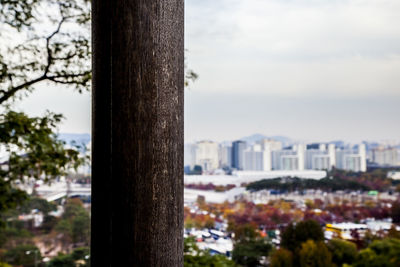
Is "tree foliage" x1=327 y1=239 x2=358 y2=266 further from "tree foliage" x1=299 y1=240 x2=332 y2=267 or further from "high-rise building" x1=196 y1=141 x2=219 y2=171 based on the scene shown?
"high-rise building" x1=196 y1=141 x2=219 y2=171

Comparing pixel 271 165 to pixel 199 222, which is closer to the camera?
pixel 199 222

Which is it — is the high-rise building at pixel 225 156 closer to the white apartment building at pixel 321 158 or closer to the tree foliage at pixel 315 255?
the white apartment building at pixel 321 158

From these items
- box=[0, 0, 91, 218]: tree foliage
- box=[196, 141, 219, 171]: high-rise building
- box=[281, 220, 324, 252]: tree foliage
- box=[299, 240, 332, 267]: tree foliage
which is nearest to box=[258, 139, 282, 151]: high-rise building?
box=[196, 141, 219, 171]: high-rise building

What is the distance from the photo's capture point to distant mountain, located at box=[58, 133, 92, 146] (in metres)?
2.90

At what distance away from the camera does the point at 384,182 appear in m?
5.22

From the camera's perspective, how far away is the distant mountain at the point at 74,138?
290cm

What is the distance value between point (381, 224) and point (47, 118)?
4.32m

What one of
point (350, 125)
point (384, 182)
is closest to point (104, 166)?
point (384, 182)

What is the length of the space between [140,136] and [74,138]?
2714 mm

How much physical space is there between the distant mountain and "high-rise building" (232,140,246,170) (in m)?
2.65

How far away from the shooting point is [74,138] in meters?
3.04

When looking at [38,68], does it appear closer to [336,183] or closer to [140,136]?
[140,136]

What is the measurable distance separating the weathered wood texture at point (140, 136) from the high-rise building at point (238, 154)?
496 cm

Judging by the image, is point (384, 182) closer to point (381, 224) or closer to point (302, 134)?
point (381, 224)
